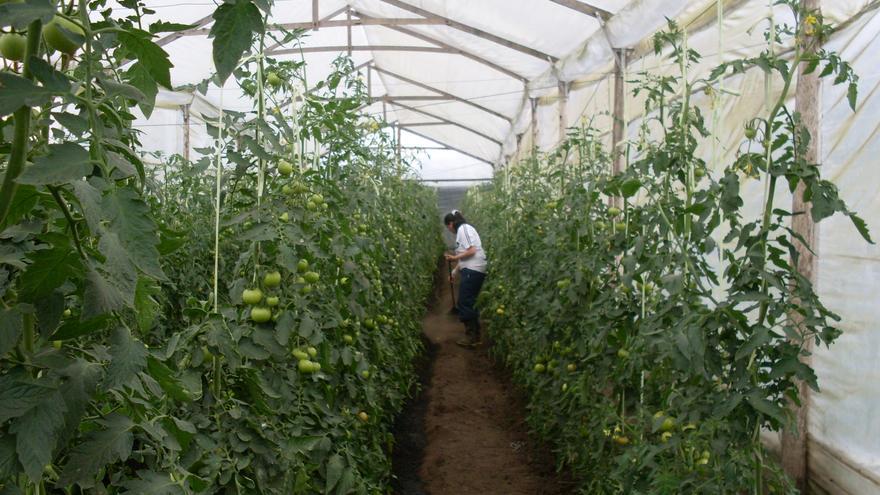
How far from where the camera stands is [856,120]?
2.92 metres

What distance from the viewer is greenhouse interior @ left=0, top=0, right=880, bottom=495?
865mm

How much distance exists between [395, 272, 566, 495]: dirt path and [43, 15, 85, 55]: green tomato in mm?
3601

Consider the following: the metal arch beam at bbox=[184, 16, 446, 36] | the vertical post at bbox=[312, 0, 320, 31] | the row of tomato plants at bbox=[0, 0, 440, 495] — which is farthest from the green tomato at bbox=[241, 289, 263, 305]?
the vertical post at bbox=[312, 0, 320, 31]

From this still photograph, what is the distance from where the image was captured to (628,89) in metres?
5.73

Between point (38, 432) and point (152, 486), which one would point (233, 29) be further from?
point (152, 486)

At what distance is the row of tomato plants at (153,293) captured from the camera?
2.67 feet

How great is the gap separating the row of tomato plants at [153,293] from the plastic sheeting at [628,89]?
1.41 metres

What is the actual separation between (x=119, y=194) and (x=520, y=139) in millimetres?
11031

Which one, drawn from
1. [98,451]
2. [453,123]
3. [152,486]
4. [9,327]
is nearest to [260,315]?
[152,486]

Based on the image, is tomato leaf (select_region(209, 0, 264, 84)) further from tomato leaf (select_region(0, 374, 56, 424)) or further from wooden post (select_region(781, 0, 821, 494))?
wooden post (select_region(781, 0, 821, 494))

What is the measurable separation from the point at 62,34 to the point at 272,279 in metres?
1.29

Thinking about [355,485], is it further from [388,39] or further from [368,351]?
[388,39]

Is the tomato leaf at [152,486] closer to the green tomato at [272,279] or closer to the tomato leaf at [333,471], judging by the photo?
the green tomato at [272,279]

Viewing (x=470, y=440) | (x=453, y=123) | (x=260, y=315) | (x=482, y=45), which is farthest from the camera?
(x=453, y=123)
